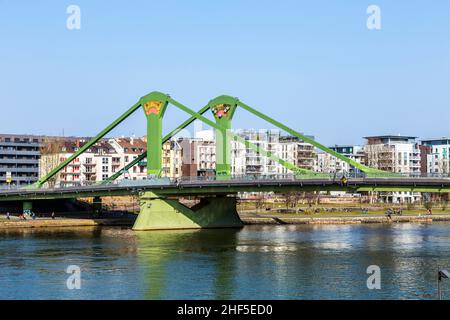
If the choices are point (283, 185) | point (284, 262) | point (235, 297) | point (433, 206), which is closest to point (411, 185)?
point (283, 185)

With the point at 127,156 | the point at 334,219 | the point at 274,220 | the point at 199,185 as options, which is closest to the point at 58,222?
the point at 199,185

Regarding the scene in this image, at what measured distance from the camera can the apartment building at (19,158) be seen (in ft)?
608

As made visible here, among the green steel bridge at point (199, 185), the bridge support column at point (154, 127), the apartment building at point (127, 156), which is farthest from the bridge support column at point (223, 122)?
the apartment building at point (127, 156)

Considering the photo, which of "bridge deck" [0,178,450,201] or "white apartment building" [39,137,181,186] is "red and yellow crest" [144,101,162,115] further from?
"white apartment building" [39,137,181,186]

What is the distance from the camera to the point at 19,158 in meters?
188

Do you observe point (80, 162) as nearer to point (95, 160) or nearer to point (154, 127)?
point (95, 160)

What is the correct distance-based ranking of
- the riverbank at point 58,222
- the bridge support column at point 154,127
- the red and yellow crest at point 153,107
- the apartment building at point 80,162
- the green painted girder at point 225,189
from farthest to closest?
1. the apartment building at point 80,162
2. the riverbank at point 58,222
3. the red and yellow crest at point 153,107
4. the bridge support column at point 154,127
5. the green painted girder at point 225,189

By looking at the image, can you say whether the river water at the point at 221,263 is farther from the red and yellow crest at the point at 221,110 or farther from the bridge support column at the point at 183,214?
the red and yellow crest at the point at 221,110

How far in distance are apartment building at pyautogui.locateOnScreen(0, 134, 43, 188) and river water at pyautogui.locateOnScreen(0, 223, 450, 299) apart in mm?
77015

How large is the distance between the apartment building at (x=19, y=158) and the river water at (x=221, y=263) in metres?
77.0

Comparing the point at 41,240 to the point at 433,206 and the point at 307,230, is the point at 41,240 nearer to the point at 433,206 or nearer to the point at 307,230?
the point at 307,230

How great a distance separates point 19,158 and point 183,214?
Answer: 8235 cm

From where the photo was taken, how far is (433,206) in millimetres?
173750

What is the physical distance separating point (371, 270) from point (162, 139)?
5791 cm
